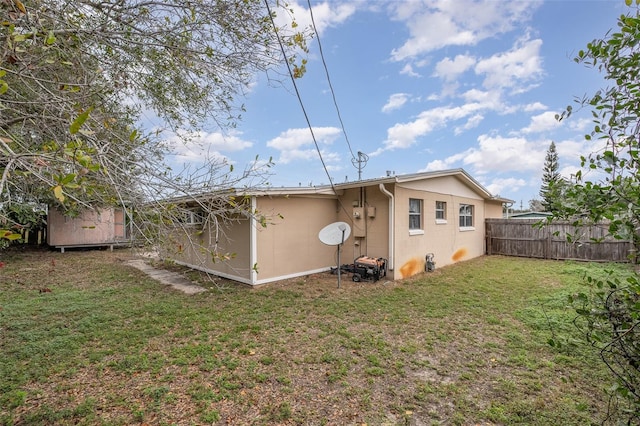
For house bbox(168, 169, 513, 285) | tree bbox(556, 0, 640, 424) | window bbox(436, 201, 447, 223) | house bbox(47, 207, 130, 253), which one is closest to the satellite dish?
house bbox(168, 169, 513, 285)

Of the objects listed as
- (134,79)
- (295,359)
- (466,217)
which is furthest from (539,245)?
(134,79)

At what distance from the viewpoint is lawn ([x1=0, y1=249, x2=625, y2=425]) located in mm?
2877

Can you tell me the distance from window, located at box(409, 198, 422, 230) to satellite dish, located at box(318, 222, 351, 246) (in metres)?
2.46

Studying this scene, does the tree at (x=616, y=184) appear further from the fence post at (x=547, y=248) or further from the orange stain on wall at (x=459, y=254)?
the fence post at (x=547, y=248)

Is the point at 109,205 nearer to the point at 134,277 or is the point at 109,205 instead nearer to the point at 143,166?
the point at 143,166

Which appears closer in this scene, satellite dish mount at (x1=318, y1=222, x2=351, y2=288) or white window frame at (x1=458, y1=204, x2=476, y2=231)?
satellite dish mount at (x1=318, y1=222, x2=351, y2=288)

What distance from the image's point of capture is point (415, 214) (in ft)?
30.7

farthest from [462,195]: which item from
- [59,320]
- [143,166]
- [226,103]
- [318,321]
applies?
[59,320]

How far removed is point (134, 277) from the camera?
29.0 ft

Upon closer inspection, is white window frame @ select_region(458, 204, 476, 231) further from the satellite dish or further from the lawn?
the satellite dish

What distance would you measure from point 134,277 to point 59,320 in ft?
11.6

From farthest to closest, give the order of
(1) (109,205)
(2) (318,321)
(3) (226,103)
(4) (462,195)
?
(4) (462,195) → (2) (318,321) → (3) (226,103) → (1) (109,205)

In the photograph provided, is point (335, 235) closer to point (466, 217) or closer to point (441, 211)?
point (441, 211)

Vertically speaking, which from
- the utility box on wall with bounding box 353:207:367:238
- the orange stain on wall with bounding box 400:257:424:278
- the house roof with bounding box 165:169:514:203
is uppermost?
the house roof with bounding box 165:169:514:203
